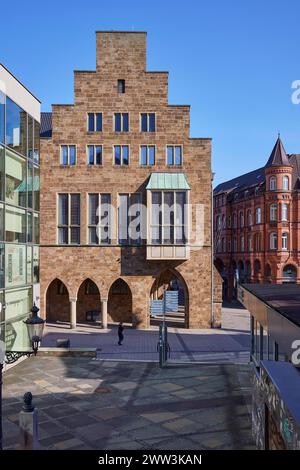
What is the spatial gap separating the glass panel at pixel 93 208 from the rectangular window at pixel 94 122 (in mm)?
4589

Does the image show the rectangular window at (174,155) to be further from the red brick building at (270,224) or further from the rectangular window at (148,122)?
the red brick building at (270,224)

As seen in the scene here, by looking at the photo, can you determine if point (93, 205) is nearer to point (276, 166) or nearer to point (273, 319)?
point (273, 319)

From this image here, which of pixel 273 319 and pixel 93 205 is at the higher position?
pixel 93 205

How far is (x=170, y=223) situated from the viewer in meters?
30.1

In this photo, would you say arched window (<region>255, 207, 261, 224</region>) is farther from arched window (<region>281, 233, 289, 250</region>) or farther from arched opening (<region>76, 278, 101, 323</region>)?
arched opening (<region>76, 278, 101, 323</region>)

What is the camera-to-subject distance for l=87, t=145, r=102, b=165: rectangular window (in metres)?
31.0

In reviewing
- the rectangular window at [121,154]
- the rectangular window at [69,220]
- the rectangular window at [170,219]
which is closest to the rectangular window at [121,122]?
the rectangular window at [121,154]

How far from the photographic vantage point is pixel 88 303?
3362cm

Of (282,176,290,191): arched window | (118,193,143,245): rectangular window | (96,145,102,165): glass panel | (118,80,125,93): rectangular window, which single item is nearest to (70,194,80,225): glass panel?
(96,145,102,165): glass panel

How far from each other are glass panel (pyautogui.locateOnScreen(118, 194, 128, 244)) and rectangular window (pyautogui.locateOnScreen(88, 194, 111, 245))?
2.50 ft
